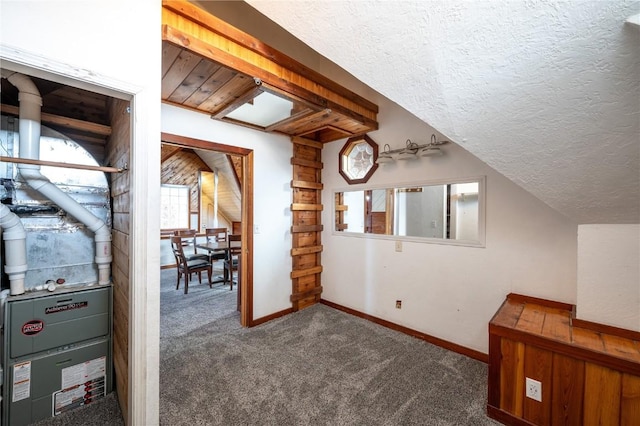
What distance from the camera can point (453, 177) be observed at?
256 cm

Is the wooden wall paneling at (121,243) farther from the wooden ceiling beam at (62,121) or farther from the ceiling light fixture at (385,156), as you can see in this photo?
the ceiling light fixture at (385,156)

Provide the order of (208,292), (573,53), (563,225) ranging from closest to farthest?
(573,53) < (563,225) < (208,292)

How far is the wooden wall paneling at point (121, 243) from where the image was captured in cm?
161

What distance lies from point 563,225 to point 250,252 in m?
2.93

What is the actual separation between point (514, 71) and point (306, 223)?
9.72 feet

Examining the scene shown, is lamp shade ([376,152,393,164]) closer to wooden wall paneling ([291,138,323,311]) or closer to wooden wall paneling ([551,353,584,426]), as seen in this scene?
wooden wall paneling ([291,138,323,311])

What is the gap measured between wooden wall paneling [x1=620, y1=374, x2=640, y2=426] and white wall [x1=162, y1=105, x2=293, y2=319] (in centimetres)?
289

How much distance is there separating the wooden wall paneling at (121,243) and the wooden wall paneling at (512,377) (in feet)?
7.68

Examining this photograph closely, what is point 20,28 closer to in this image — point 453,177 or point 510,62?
point 510,62

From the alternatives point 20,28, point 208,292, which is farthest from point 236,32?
point 208,292

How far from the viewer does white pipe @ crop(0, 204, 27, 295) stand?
1.56 meters

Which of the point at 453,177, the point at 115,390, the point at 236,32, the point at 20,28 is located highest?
the point at 236,32

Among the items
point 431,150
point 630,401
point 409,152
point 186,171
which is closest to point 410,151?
point 409,152

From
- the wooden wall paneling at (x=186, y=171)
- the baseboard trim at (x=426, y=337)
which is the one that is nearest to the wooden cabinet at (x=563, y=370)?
the baseboard trim at (x=426, y=337)
